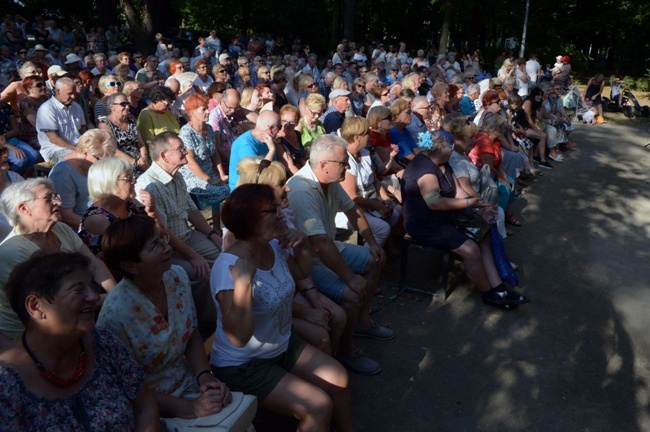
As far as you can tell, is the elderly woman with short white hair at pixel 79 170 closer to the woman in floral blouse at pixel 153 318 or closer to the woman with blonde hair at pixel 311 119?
the woman in floral blouse at pixel 153 318

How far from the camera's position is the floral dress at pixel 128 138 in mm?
5840

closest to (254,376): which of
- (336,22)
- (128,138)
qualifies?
(128,138)

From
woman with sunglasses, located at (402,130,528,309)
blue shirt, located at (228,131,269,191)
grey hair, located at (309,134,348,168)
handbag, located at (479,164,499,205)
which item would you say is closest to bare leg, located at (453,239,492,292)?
woman with sunglasses, located at (402,130,528,309)

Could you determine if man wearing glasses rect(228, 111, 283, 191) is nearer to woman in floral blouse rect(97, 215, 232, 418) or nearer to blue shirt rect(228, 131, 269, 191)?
blue shirt rect(228, 131, 269, 191)

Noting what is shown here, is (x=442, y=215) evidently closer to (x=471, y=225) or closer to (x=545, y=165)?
(x=471, y=225)

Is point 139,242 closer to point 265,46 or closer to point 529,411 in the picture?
point 529,411

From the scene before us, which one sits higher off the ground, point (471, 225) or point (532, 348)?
point (471, 225)

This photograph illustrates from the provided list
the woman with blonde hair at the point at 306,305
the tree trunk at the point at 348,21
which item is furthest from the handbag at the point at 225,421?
the tree trunk at the point at 348,21

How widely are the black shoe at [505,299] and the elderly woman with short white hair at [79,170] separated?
10.8 ft

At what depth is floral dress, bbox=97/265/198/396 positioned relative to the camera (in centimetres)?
249

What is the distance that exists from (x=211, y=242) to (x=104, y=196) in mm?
1080

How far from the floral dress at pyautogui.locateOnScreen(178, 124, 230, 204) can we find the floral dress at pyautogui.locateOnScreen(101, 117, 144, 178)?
1.62 ft

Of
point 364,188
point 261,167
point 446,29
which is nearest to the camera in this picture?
point 261,167

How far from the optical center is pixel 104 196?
3580 mm
